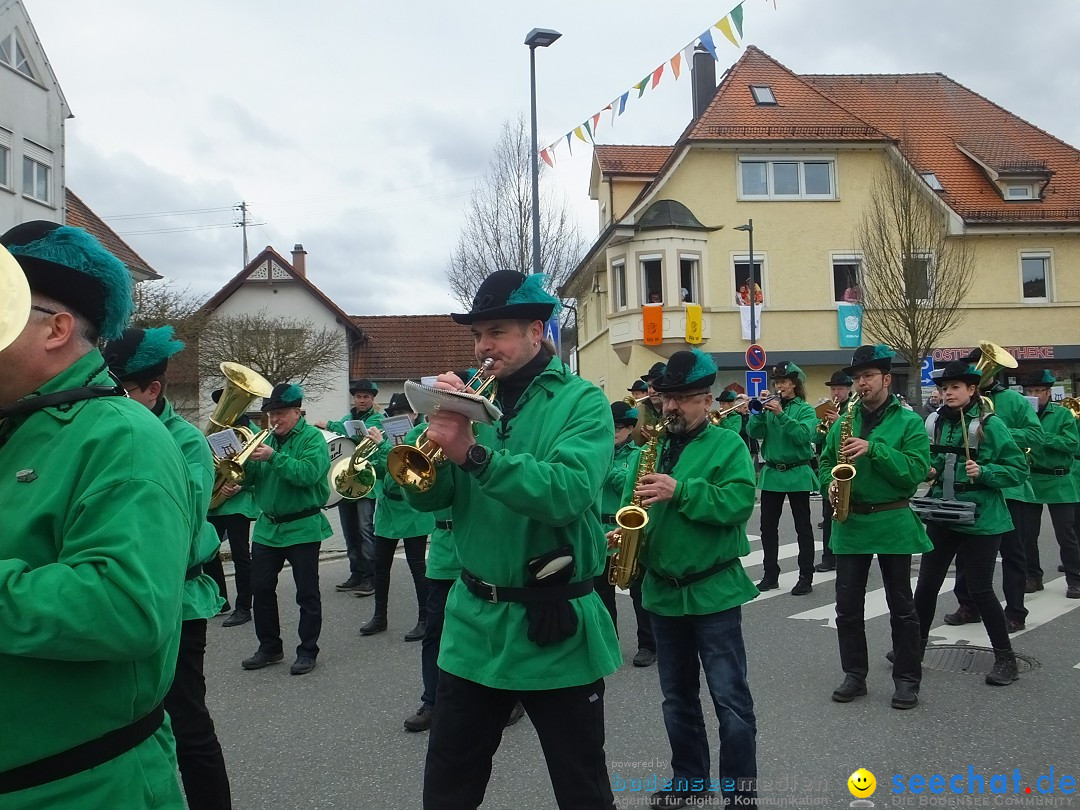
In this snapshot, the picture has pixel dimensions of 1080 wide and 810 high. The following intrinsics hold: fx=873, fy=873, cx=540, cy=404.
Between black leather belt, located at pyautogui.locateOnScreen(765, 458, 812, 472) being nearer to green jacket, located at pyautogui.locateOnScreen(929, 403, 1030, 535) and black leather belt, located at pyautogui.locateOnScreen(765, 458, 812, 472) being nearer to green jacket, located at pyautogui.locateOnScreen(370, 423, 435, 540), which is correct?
green jacket, located at pyautogui.locateOnScreen(929, 403, 1030, 535)

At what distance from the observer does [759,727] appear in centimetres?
498

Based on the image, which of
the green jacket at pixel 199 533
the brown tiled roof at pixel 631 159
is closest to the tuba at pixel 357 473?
the green jacket at pixel 199 533

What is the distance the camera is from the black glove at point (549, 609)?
9.16 ft

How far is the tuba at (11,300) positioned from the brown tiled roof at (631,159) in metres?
29.7

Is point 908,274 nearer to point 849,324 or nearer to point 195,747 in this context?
point 849,324

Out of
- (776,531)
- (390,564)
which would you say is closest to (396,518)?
(390,564)

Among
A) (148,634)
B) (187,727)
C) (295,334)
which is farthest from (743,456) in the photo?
(295,334)

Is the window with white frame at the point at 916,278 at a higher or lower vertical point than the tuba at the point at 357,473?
higher

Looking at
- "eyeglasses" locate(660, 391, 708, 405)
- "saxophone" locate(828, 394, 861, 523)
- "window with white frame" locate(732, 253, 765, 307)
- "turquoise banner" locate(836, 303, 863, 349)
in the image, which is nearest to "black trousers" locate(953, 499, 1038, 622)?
"saxophone" locate(828, 394, 861, 523)

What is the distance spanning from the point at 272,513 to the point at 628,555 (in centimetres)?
338

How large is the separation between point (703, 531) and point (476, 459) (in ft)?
5.89

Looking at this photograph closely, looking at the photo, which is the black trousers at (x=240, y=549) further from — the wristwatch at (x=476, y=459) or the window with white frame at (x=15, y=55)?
the window with white frame at (x=15, y=55)

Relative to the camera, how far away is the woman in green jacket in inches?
220

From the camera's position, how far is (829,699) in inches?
212
